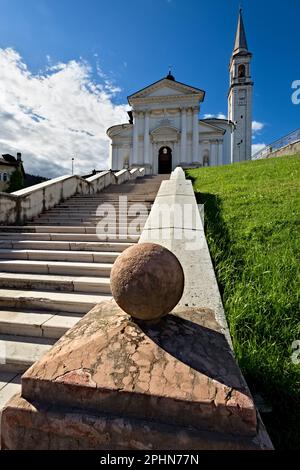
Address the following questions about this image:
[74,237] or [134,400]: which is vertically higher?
[74,237]

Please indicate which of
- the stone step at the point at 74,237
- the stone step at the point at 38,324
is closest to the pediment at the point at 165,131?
the stone step at the point at 74,237

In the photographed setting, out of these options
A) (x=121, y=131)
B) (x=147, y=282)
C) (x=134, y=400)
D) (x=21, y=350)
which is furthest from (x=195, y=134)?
(x=134, y=400)

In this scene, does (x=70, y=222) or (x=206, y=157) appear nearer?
(x=70, y=222)

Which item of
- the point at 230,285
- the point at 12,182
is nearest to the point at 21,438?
the point at 230,285

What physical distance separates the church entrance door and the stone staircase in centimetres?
2812

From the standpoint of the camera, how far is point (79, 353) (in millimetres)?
1808

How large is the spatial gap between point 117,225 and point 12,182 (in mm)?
33561

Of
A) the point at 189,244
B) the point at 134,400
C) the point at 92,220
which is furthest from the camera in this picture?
the point at 92,220

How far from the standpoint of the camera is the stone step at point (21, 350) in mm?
2812

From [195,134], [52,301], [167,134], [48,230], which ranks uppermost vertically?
[167,134]

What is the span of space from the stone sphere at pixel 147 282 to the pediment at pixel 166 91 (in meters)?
35.0

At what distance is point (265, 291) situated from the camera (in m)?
3.26

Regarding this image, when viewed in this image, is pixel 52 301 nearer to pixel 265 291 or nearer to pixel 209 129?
pixel 265 291

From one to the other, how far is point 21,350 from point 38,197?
5768 millimetres
